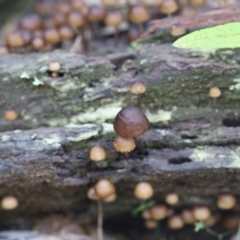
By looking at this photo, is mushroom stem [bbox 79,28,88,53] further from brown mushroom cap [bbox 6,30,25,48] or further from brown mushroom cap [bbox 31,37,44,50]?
brown mushroom cap [bbox 6,30,25,48]

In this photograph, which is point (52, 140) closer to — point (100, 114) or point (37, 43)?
point (100, 114)

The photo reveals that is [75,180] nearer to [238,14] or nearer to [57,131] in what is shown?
[57,131]

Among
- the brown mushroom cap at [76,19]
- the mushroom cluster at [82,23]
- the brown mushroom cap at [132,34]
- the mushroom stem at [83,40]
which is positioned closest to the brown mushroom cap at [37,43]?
the mushroom cluster at [82,23]

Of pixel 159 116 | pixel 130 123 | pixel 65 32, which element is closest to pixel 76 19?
pixel 65 32

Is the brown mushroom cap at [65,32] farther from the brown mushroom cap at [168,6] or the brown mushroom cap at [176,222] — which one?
the brown mushroom cap at [176,222]

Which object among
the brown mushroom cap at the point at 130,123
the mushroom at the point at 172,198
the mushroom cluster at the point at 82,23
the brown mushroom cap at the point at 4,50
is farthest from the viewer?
the mushroom cluster at the point at 82,23

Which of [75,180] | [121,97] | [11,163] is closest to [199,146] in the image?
[121,97]

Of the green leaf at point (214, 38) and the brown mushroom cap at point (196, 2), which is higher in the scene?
the green leaf at point (214, 38)

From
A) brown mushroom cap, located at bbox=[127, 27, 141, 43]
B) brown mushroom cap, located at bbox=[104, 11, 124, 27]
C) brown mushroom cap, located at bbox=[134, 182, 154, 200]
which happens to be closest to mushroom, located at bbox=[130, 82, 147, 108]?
brown mushroom cap, located at bbox=[134, 182, 154, 200]
